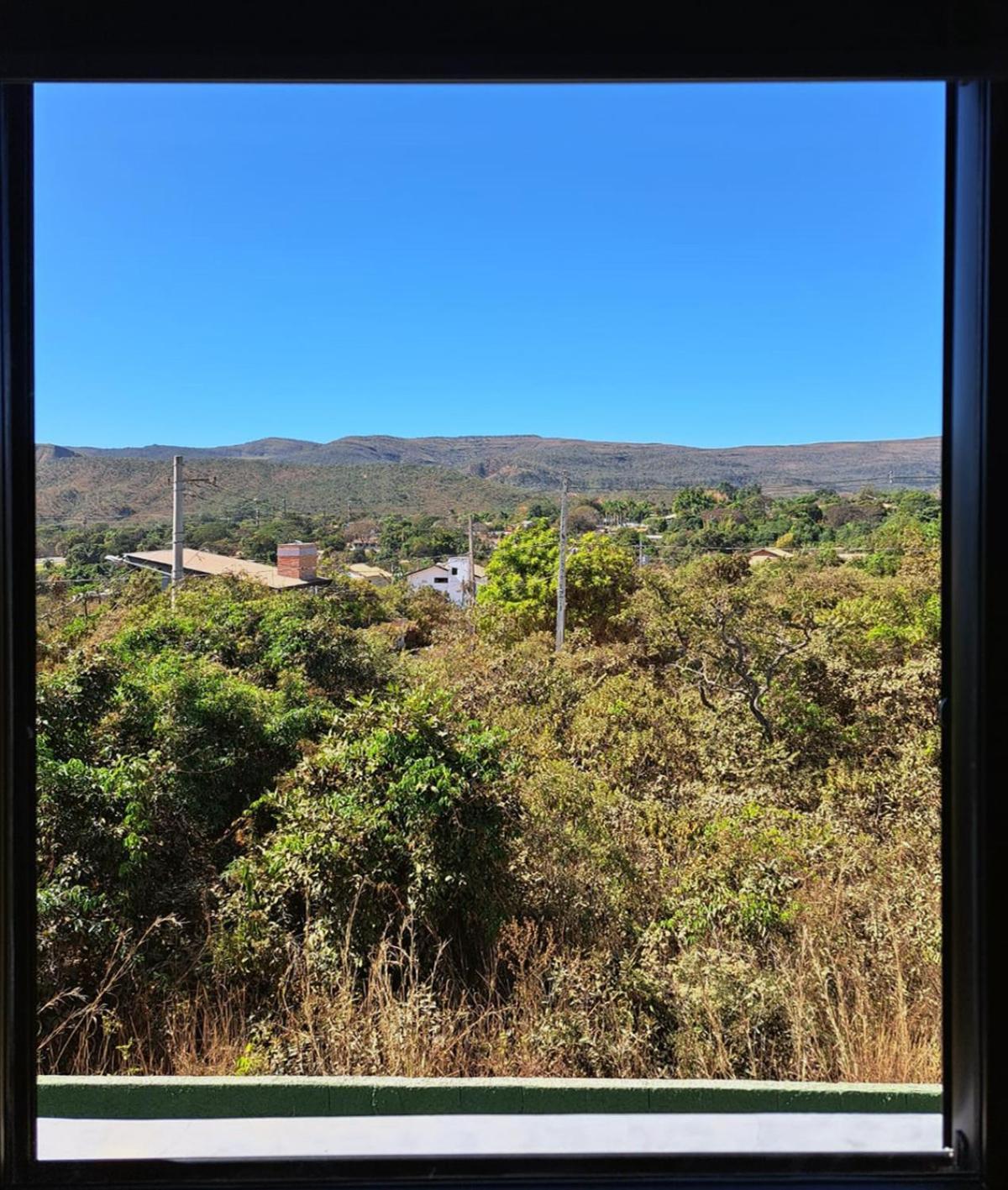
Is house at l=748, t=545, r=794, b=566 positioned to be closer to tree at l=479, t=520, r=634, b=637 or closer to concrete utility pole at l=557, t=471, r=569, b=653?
tree at l=479, t=520, r=634, b=637

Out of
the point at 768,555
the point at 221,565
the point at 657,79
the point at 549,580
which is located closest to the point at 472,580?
the point at 549,580

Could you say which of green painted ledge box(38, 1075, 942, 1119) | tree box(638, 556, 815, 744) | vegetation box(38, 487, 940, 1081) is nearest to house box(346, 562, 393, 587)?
vegetation box(38, 487, 940, 1081)

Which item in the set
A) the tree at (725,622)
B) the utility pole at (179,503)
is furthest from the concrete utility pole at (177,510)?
the tree at (725,622)

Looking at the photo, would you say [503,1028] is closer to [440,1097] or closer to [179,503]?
[440,1097]

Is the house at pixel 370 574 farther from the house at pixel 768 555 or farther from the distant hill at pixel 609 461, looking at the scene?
the house at pixel 768 555

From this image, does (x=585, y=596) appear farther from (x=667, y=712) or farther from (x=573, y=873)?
(x=573, y=873)
